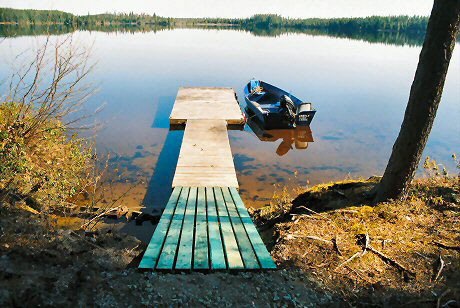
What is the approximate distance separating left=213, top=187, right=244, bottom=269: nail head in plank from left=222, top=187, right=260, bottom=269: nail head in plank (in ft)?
0.22

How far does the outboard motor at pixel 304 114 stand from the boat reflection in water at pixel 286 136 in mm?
572

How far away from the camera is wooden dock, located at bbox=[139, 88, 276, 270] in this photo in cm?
412

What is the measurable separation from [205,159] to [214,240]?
4929mm

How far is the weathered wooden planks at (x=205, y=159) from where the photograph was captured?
26.6ft

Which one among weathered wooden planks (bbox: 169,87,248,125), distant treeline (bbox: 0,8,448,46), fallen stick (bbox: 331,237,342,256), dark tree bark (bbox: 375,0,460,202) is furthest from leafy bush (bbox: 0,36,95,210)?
distant treeline (bbox: 0,8,448,46)

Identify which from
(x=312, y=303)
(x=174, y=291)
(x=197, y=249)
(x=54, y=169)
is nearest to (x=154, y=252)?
(x=197, y=249)

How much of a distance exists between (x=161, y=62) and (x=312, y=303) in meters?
35.5

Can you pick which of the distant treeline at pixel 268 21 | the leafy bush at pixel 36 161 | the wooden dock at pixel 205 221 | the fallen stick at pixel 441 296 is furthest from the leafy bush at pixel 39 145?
the distant treeline at pixel 268 21

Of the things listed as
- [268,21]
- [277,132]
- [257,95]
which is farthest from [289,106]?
[268,21]

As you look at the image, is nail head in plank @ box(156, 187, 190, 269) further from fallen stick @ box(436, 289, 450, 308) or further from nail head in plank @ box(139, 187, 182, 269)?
fallen stick @ box(436, 289, 450, 308)

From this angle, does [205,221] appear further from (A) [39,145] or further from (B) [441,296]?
(A) [39,145]

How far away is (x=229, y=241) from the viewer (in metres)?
4.72

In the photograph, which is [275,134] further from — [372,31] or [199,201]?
[372,31]

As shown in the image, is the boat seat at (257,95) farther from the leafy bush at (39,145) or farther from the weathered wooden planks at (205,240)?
the weathered wooden planks at (205,240)
